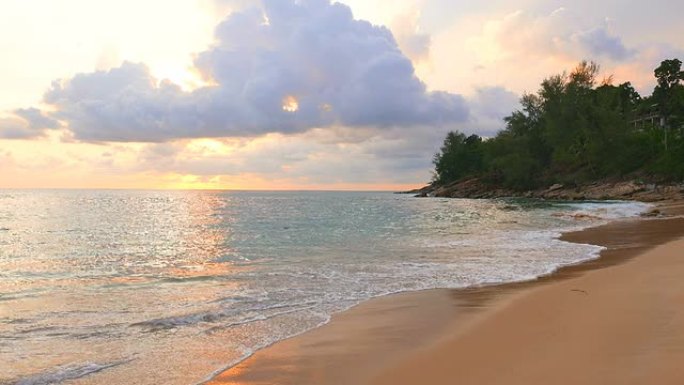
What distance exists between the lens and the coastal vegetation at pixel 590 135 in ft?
251

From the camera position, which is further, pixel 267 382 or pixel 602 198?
pixel 602 198

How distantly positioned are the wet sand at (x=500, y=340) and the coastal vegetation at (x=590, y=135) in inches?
2587

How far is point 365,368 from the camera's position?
6664mm

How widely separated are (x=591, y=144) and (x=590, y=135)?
196cm

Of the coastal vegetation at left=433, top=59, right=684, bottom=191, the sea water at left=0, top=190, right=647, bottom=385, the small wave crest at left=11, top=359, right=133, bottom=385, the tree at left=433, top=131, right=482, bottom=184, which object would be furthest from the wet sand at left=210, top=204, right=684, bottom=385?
the tree at left=433, top=131, right=482, bottom=184

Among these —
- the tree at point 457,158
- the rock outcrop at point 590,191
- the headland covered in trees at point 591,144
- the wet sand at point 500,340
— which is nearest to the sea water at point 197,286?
the wet sand at point 500,340

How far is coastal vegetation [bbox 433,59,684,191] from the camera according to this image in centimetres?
7638

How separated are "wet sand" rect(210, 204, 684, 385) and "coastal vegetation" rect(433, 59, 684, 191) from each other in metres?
65.7

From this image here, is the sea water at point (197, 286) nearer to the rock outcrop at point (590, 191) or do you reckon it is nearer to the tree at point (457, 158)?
the rock outcrop at point (590, 191)

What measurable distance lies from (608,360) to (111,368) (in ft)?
20.5

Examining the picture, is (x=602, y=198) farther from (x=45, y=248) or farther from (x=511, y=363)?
(x=511, y=363)

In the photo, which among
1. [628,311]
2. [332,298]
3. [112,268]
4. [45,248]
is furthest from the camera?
[45,248]

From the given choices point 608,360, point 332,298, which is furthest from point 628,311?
point 332,298

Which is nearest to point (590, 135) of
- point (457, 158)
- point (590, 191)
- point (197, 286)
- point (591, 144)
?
point (591, 144)
